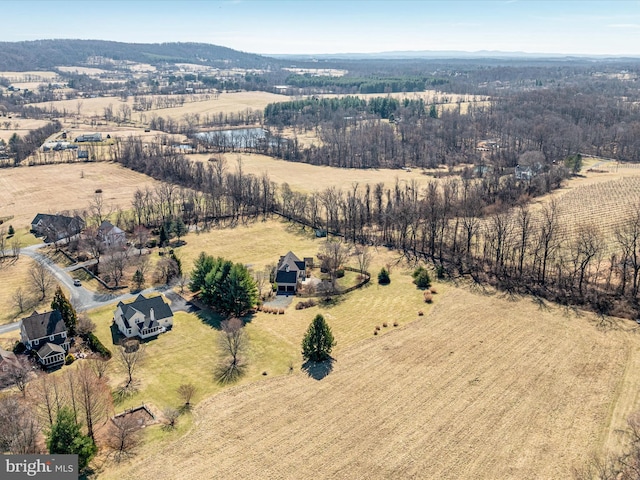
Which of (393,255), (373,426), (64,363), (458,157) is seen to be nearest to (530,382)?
(373,426)

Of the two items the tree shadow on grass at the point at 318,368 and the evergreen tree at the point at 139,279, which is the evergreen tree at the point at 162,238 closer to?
the evergreen tree at the point at 139,279

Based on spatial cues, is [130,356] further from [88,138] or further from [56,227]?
[88,138]

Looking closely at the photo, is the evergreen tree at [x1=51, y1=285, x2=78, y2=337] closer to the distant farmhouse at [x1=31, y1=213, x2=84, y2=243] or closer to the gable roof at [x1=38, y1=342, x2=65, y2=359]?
the gable roof at [x1=38, y1=342, x2=65, y2=359]

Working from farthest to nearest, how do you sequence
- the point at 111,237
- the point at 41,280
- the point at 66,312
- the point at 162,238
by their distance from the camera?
the point at 162,238
the point at 111,237
the point at 41,280
the point at 66,312

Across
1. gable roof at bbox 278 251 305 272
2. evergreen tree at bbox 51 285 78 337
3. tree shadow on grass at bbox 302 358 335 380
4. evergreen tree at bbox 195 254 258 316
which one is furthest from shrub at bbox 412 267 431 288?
evergreen tree at bbox 51 285 78 337

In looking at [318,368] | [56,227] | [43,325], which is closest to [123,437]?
[318,368]

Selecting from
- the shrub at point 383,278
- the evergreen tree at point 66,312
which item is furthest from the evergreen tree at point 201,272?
the shrub at point 383,278

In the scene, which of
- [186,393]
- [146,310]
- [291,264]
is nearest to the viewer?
[186,393]

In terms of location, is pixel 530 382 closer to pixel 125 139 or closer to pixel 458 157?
pixel 458 157
